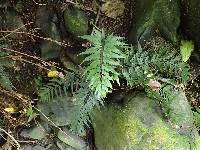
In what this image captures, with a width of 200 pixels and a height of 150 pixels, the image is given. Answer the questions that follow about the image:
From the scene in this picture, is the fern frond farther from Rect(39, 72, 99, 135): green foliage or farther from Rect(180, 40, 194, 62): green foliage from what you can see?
Rect(180, 40, 194, 62): green foliage

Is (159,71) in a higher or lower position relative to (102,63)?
lower

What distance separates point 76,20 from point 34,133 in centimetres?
168

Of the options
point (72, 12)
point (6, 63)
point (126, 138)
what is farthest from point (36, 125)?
point (72, 12)

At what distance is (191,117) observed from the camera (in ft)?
14.6

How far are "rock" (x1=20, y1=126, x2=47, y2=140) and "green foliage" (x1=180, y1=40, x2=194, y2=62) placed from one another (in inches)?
86.0

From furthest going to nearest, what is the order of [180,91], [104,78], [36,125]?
[36,125]
[180,91]
[104,78]

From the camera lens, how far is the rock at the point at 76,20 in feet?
15.1

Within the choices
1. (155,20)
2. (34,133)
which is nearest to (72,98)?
(34,133)

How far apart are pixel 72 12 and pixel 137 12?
2.85ft

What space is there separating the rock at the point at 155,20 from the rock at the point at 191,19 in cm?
10

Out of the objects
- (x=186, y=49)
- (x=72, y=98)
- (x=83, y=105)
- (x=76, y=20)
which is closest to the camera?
(x=83, y=105)

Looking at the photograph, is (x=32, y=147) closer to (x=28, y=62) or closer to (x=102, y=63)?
(x=28, y=62)

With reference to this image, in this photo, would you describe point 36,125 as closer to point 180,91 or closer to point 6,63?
point 6,63

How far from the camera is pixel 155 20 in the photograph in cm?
447
